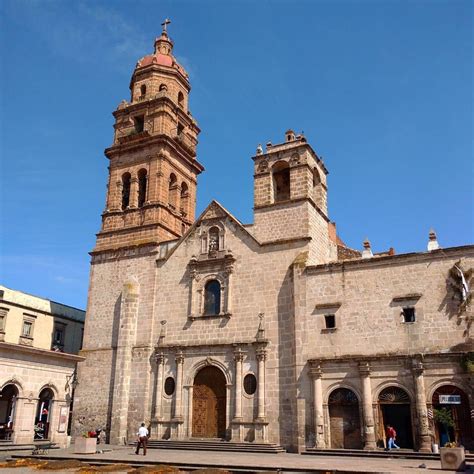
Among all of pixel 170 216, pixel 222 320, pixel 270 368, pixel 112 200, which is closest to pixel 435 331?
pixel 270 368

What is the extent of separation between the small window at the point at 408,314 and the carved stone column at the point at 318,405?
4.28 metres

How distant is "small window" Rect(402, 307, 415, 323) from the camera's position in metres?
22.3

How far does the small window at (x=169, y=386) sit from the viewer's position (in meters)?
26.7

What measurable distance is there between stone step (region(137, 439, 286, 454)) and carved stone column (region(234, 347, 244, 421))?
1307mm

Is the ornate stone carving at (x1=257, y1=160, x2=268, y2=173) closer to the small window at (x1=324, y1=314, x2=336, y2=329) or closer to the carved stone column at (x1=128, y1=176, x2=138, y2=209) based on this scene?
the carved stone column at (x1=128, y1=176, x2=138, y2=209)

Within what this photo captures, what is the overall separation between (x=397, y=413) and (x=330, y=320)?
480 centimetres

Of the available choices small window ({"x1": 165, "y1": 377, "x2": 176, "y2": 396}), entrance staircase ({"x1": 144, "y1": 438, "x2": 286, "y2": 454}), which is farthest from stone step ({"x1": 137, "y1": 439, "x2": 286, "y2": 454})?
small window ({"x1": 165, "y1": 377, "x2": 176, "y2": 396})

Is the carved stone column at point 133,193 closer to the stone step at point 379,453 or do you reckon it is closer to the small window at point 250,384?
the small window at point 250,384

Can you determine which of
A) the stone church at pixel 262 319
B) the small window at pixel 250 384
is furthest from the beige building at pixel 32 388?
the small window at pixel 250 384

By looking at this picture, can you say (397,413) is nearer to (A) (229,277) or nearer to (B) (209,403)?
(B) (209,403)

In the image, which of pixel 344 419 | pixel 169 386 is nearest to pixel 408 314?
pixel 344 419

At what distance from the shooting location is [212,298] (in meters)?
27.7

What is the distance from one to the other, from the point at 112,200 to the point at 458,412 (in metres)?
22.8

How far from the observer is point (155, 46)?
37.9 m
